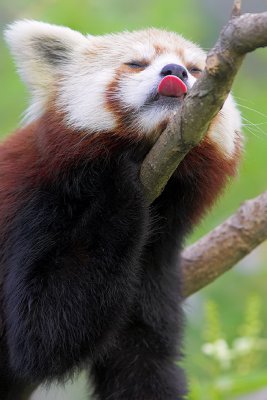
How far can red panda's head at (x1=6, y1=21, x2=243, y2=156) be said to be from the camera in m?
3.70

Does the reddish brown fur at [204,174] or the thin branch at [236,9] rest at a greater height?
the thin branch at [236,9]


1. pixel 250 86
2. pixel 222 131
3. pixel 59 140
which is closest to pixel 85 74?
pixel 59 140

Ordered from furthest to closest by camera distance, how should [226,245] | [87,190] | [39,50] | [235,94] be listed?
[235,94]
[226,245]
[39,50]
[87,190]

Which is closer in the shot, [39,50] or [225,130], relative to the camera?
[225,130]

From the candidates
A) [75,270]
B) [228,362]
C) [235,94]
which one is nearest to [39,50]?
[75,270]

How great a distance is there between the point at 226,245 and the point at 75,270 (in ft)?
4.68

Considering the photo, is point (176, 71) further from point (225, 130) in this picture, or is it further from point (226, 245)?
point (226, 245)

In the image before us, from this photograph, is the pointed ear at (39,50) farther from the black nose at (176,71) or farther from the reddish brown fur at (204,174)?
the reddish brown fur at (204,174)

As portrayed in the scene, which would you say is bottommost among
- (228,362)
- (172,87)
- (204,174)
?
(228,362)

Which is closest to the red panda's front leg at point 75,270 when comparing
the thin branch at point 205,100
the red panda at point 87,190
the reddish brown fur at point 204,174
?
the red panda at point 87,190

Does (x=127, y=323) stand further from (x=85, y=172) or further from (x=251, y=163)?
(x=251, y=163)

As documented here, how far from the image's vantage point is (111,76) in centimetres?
401

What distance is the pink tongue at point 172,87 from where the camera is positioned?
143 inches

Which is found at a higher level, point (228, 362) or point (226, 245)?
point (226, 245)
